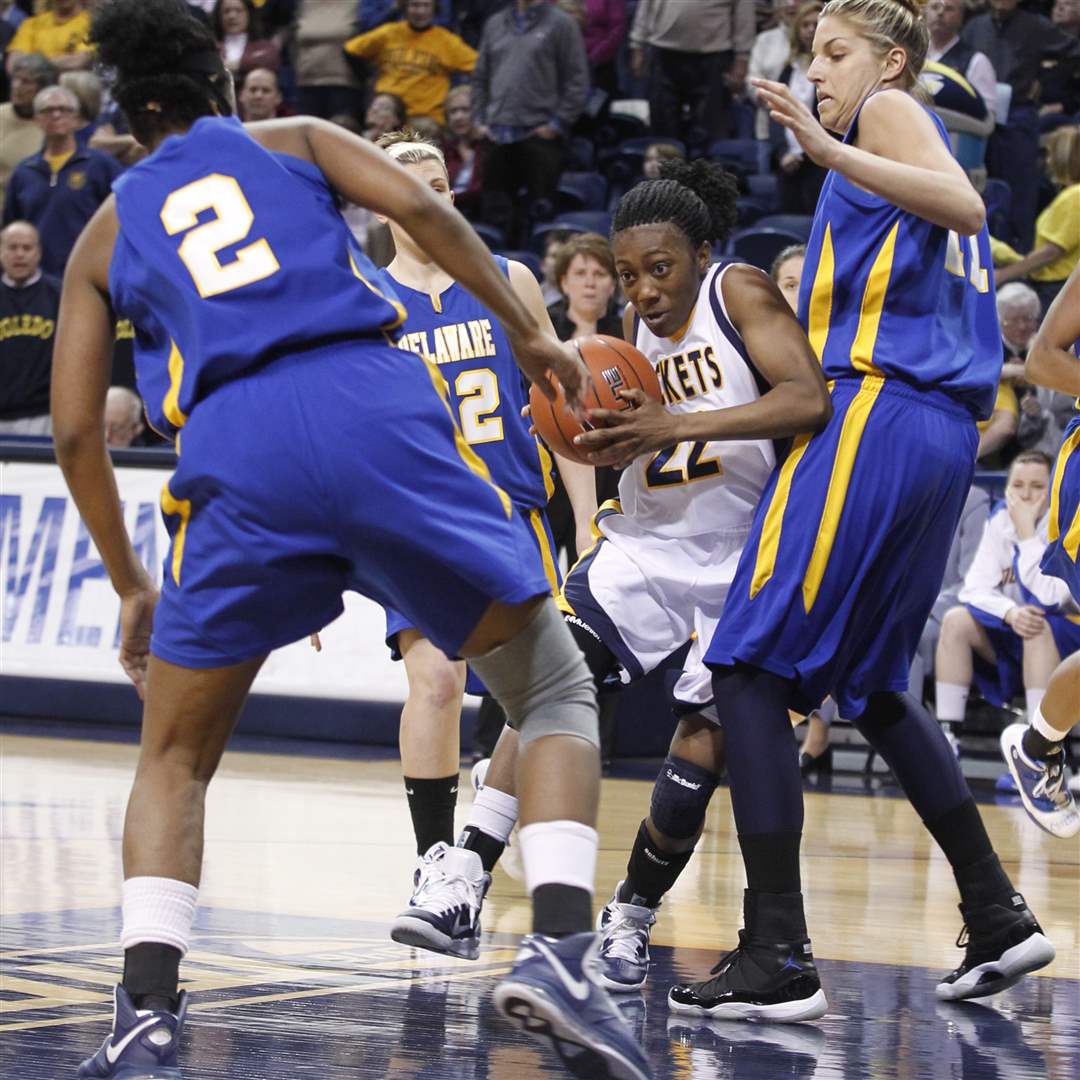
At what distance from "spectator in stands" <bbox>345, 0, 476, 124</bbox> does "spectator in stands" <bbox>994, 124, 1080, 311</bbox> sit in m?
4.25

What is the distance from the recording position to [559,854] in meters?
2.62

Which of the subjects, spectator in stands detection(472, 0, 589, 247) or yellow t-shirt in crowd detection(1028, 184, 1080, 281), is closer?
yellow t-shirt in crowd detection(1028, 184, 1080, 281)

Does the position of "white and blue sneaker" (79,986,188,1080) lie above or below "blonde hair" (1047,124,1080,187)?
below

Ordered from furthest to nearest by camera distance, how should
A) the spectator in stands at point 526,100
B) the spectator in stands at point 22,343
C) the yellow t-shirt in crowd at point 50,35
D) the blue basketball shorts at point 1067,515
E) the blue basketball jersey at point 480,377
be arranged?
the yellow t-shirt in crowd at point 50,35, the spectator in stands at point 526,100, the spectator in stands at point 22,343, the blue basketball shorts at point 1067,515, the blue basketball jersey at point 480,377

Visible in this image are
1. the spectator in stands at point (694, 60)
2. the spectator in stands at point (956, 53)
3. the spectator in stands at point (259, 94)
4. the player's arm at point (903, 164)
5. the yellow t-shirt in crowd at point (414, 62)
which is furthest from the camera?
the yellow t-shirt in crowd at point (414, 62)

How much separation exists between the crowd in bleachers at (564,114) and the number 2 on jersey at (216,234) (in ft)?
21.3

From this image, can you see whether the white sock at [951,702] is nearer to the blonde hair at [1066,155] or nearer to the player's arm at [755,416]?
the blonde hair at [1066,155]

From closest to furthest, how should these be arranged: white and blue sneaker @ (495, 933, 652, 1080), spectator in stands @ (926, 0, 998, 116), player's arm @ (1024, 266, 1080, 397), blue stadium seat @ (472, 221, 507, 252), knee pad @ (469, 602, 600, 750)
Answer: white and blue sneaker @ (495, 933, 652, 1080) → knee pad @ (469, 602, 600, 750) → player's arm @ (1024, 266, 1080, 397) → spectator in stands @ (926, 0, 998, 116) → blue stadium seat @ (472, 221, 507, 252)

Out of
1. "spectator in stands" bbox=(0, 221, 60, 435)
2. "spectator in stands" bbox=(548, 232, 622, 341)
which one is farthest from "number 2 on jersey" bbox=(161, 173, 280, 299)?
"spectator in stands" bbox=(0, 221, 60, 435)

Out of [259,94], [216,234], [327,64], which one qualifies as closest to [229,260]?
[216,234]

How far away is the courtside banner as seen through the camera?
8.95 metres

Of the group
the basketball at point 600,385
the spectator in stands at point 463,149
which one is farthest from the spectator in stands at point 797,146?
the basketball at point 600,385

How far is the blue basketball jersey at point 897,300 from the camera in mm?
3650

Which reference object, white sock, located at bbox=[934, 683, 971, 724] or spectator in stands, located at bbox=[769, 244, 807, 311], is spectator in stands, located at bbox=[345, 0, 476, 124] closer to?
white sock, located at bbox=[934, 683, 971, 724]
